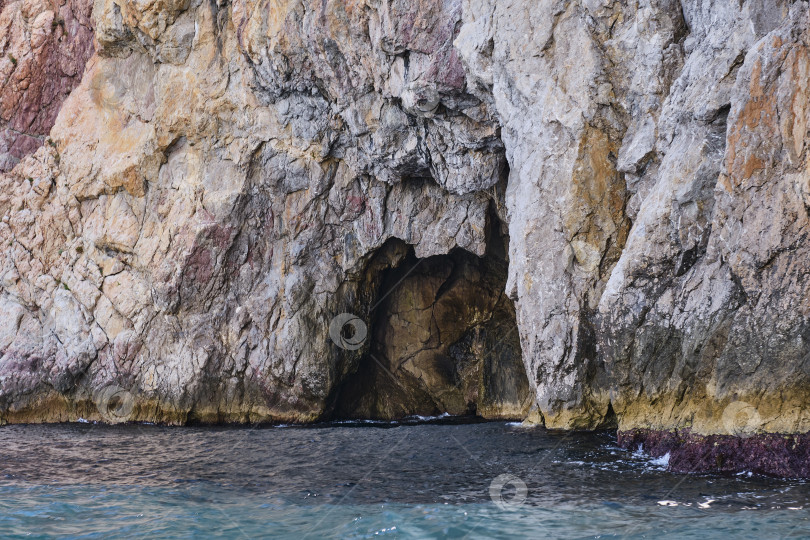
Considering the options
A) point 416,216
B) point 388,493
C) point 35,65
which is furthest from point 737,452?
point 35,65

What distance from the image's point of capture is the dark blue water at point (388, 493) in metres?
8.06

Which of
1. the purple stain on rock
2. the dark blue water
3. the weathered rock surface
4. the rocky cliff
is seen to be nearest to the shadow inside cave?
the rocky cliff

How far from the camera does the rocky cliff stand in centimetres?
1063

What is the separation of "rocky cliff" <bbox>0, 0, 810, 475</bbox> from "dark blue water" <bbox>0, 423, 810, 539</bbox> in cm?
139

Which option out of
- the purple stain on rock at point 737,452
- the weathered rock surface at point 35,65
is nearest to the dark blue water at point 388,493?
the purple stain on rock at point 737,452

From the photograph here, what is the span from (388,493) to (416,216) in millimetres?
11968

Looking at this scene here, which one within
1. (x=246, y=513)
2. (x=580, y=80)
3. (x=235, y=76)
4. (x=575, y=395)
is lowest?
(x=246, y=513)

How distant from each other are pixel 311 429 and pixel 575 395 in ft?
24.6

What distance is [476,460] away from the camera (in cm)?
1251

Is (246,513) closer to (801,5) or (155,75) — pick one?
(801,5)

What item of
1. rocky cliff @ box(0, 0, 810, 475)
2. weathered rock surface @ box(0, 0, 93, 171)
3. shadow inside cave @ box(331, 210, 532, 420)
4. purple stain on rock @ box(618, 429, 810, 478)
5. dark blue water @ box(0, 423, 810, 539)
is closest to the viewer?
dark blue water @ box(0, 423, 810, 539)

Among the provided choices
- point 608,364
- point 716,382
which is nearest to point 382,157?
point 608,364

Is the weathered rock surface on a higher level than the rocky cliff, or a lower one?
higher

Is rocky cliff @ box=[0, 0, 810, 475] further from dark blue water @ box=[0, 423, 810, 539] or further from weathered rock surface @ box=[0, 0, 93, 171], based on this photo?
dark blue water @ box=[0, 423, 810, 539]
